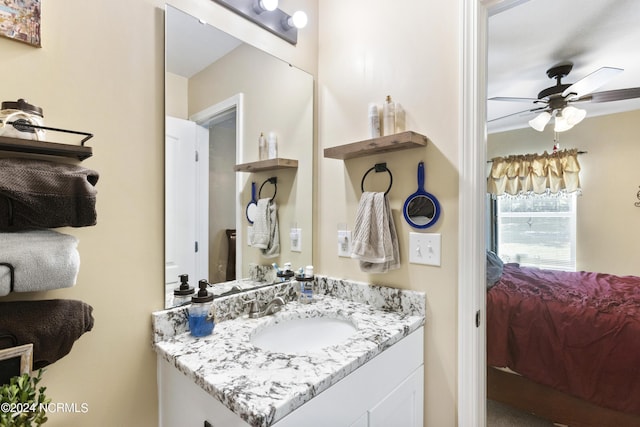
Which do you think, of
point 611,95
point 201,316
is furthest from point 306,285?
point 611,95

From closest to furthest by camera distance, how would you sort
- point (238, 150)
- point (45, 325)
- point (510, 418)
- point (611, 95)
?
point (45, 325)
point (238, 150)
point (510, 418)
point (611, 95)

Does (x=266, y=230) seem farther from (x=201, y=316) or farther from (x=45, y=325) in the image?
(x=45, y=325)

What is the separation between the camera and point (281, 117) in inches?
56.7

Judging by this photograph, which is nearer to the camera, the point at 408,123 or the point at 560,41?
the point at 408,123

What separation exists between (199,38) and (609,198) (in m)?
4.44

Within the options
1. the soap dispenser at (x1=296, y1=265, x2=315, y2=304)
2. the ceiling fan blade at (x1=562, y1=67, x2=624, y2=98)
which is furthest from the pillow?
the soap dispenser at (x1=296, y1=265, x2=315, y2=304)

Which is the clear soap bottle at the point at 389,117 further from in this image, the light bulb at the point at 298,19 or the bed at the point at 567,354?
the bed at the point at 567,354

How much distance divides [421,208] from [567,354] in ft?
4.97

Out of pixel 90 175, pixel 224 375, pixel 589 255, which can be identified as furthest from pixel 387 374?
pixel 589 255

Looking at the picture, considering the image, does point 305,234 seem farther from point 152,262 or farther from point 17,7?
point 17,7

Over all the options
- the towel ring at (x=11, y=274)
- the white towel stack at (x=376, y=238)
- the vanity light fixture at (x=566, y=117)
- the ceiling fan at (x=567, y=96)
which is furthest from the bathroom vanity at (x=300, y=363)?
the vanity light fixture at (x=566, y=117)

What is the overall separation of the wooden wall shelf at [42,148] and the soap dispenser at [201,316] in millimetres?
518

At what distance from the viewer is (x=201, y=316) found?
98 centimetres

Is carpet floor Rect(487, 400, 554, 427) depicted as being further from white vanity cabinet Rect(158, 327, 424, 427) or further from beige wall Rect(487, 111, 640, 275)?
beige wall Rect(487, 111, 640, 275)
